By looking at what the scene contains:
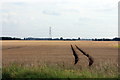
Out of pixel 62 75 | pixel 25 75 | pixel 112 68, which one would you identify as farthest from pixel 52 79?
pixel 112 68

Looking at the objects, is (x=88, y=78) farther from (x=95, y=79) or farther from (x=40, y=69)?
(x=40, y=69)

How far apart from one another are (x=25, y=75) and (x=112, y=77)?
3564mm

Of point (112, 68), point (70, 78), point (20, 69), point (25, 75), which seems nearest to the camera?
point (70, 78)

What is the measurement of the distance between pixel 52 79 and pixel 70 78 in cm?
71

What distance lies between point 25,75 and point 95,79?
9.64ft

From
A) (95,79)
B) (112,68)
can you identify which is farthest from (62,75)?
(112,68)

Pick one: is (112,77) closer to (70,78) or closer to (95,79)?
(95,79)

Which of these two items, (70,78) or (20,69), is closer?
(70,78)

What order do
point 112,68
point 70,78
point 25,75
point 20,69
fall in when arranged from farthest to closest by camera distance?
point 112,68
point 20,69
point 25,75
point 70,78

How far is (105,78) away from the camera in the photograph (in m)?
12.9

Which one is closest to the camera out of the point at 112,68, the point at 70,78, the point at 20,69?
the point at 70,78

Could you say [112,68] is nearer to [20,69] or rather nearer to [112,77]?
[112,77]

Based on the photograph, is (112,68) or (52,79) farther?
(112,68)

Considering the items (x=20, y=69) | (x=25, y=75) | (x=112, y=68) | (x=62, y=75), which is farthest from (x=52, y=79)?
(x=112, y=68)
